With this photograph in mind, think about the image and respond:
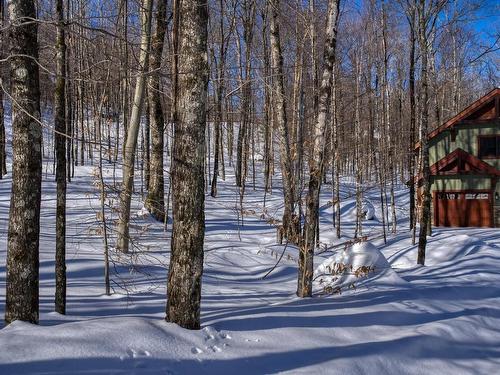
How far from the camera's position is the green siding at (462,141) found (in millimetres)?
23031

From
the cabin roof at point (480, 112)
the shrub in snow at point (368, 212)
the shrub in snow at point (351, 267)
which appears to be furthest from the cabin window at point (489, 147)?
the shrub in snow at point (351, 267)

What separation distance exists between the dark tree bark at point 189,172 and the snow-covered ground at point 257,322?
367 millimetres

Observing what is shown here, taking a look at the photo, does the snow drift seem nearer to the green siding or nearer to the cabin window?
the green siding

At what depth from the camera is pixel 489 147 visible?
2316cm

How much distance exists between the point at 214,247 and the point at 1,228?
17.8 feet

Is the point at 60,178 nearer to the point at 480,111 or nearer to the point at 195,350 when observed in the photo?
the point at 195,350

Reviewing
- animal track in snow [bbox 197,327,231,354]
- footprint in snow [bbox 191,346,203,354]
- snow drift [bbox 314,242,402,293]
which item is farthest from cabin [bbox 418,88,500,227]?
footprint in snow [bbox 191,346,203,354]

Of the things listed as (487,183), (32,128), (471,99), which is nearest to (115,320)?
(32,128)

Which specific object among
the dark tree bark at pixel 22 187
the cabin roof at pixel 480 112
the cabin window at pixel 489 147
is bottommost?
the dark tree bark at pixel 22 187

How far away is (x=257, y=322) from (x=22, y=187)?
3.08 m

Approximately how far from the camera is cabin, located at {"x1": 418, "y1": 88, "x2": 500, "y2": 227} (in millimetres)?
22797

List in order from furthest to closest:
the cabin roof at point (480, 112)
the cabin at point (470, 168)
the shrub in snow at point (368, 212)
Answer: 1. the shrub in snow at point (368, 212)
2. the cabin at point (470, 168)
3. the cabin roof at point (480, 112)

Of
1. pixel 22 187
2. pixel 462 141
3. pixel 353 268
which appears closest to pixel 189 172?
pixel 22 187

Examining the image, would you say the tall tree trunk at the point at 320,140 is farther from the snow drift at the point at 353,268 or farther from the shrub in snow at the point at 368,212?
the shrub in snow at the point at 368,212
